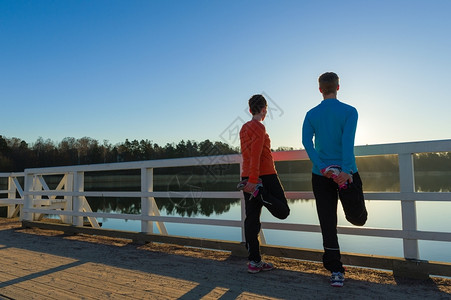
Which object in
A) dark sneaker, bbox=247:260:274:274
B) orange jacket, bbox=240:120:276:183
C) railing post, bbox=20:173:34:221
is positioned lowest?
dark sneaker, bbox=247:260:274:274

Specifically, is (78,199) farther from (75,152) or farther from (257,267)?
(75,152)

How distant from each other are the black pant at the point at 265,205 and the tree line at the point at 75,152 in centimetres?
5903

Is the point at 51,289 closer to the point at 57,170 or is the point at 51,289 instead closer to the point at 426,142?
the point at 426,142

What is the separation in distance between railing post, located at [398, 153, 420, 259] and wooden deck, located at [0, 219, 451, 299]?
0.24 m

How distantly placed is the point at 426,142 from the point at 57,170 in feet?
17.5

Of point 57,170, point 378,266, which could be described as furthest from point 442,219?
point 57,170

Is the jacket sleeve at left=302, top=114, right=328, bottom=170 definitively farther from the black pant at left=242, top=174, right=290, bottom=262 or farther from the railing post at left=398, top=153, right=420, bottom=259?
the railing post at left=398, top=153, right=420, bottom=259

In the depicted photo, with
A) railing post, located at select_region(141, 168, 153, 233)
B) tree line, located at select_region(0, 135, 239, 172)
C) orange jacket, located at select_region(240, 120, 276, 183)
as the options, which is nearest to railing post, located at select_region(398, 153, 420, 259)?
orange jacket, located at select_region(240, 120, 276, 183)

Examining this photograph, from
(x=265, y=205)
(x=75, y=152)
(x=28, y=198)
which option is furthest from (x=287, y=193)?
(x=75, y=152)

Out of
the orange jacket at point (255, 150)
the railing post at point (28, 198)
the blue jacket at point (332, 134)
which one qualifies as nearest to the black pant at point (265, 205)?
the orange jacket at point (255, 150)

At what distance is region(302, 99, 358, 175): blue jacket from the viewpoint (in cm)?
240

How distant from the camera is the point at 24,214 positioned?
6.11 meters

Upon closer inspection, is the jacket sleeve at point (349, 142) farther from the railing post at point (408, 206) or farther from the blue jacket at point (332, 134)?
the railing post at point (408, 206)

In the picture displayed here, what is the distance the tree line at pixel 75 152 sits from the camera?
65000 mm
